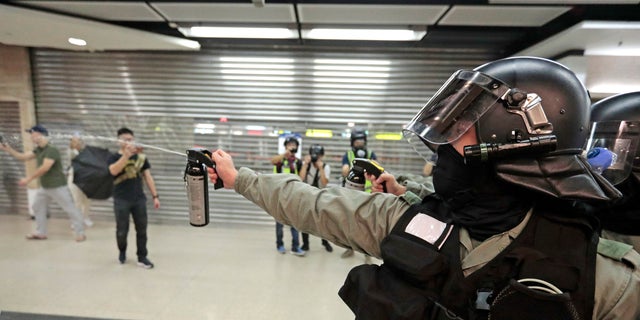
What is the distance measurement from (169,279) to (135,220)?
0.87 metres

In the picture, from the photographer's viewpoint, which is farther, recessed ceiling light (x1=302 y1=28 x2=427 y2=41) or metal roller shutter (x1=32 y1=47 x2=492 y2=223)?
metal roller shutter (x1=32 y1=47 x2=492 y2=223)

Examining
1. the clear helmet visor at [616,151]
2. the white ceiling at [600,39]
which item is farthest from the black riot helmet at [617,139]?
the white ceiling at [600,39]

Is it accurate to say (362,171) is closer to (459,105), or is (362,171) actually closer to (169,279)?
(459,105)

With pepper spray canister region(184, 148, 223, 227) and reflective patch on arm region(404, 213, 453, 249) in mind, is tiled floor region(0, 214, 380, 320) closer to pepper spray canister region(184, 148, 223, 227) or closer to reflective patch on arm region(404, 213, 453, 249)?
pepper spray canister region(184, 148, 223, 227)

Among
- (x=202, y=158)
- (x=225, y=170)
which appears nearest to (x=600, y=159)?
(x=225, y=170)

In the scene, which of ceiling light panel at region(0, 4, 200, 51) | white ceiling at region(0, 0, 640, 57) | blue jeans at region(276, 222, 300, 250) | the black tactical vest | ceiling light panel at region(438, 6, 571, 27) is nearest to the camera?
the black tactical vest

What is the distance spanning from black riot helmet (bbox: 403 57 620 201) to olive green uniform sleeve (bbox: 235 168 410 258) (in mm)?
265

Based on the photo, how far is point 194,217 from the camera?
1.31 metres

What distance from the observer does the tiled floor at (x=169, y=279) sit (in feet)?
8.14

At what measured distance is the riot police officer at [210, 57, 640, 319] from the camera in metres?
0.69

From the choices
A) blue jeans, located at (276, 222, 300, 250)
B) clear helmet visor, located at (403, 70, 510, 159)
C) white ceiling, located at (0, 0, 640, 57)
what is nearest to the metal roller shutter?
white ceiling, located at (0, 0, 640, 57)

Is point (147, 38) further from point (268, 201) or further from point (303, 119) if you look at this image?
point (268, 201)

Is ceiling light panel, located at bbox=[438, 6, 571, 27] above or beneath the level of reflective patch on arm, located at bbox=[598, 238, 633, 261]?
above

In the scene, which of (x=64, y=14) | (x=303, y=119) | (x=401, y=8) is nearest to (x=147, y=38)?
(x=64, y=14)
